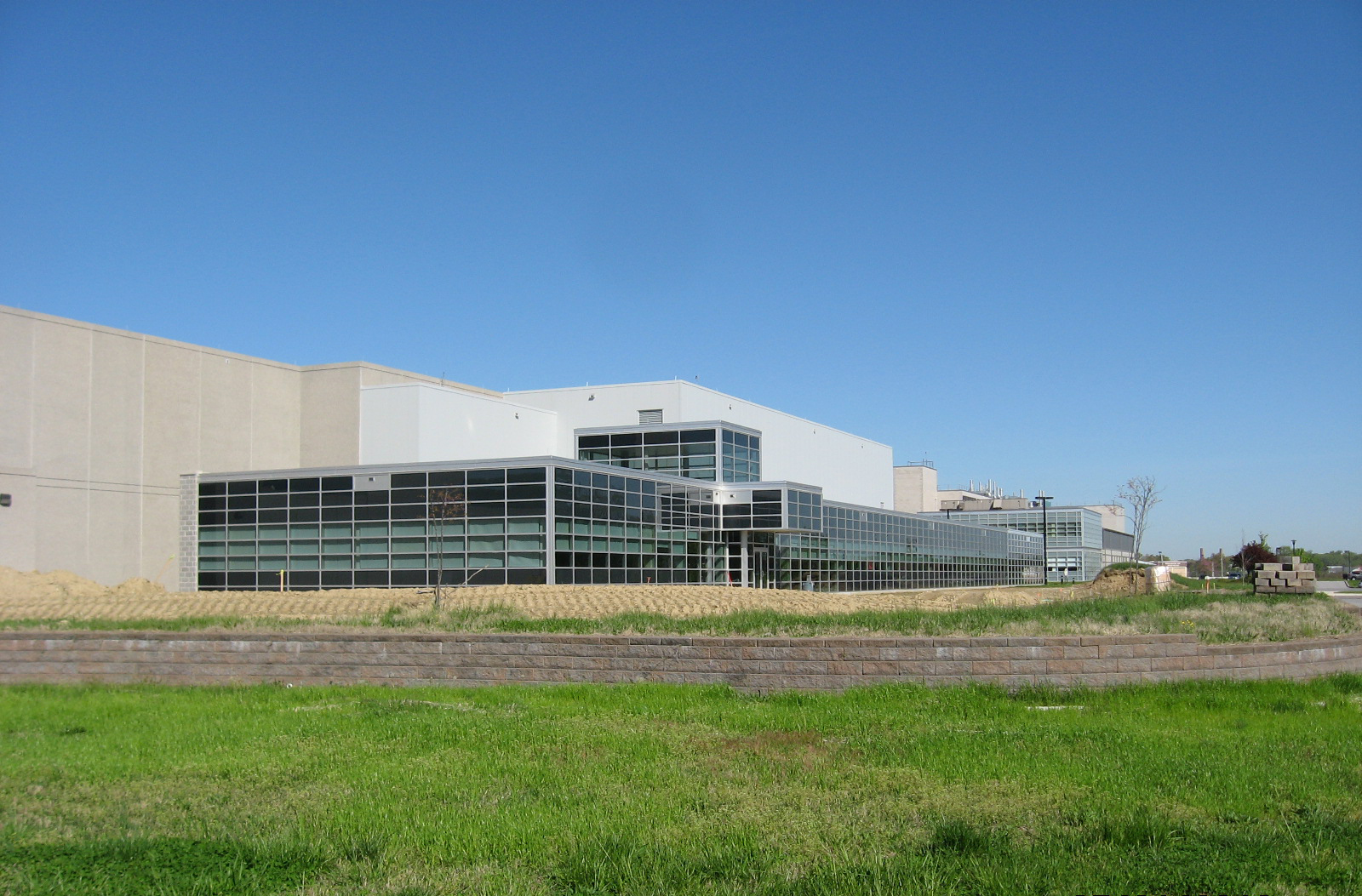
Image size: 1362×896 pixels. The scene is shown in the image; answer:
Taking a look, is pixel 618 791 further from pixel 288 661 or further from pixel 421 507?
pixel 421 507

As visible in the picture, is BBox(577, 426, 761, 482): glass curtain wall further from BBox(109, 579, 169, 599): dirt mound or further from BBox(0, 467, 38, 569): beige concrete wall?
BBox(0, 467, 38, 569): beige concrete wall

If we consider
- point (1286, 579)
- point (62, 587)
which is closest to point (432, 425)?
point (62, 587)

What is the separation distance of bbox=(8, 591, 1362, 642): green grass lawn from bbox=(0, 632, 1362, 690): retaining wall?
74 cm

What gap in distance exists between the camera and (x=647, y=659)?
13266 mm

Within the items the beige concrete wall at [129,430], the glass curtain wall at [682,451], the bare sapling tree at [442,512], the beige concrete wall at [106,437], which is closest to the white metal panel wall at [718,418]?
the glass curtain wall at [682,451]

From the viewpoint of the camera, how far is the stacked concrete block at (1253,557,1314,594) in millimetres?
25844

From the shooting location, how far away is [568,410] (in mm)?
58906

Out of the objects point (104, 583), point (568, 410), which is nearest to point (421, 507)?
point (104, 583)

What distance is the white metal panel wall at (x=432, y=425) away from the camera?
2005 inches

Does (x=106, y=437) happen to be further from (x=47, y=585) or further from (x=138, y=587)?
(x=47, y=585)

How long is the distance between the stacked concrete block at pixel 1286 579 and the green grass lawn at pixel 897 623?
858 centimetres

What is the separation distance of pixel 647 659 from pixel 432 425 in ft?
130

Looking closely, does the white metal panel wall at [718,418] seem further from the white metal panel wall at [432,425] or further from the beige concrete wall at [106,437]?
the beige concrete wall at [106,437]

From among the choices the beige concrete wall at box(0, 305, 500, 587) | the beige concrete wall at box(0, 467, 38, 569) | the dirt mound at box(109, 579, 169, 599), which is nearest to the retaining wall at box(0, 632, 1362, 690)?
the dirt mound at box(109, 579, 169, 599)
